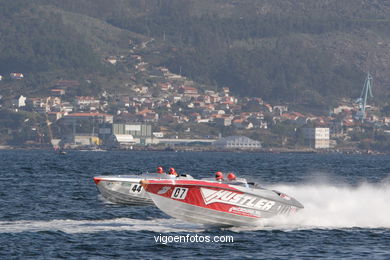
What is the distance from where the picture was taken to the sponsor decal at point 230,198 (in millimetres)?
32906

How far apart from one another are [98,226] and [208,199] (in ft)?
15.7

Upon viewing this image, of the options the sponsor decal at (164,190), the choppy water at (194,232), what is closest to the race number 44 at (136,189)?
the choppy water at (194,232)

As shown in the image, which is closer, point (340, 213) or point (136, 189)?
point (340, 213)

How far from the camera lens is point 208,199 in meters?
32.9

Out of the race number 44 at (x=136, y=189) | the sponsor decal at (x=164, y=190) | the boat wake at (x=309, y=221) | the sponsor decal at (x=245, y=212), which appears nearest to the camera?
the sponsor decal at (x=164, y=190)

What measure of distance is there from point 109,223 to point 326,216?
8287 mm

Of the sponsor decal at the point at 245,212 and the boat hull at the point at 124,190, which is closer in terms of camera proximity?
the sponsor decal at the point at 245,212

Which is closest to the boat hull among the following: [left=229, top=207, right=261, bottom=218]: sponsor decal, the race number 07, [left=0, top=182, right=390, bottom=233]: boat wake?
[left=0, top=182, right=390, bottom=233]: boat wake

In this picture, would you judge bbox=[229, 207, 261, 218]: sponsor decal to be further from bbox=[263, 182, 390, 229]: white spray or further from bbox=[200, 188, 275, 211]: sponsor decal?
bbox=[263, 182, 390, 229]: white spray

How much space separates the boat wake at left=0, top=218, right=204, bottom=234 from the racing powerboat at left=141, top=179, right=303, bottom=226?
89 cm

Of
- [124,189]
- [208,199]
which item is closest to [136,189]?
[124,189]

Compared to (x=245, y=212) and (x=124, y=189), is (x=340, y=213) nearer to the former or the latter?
(x=245, y=212)

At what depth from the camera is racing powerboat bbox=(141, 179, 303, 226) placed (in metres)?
32.9

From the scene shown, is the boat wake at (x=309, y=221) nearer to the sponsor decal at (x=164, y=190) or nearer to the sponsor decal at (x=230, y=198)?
the sponsor decal at (x=230, y=198)
